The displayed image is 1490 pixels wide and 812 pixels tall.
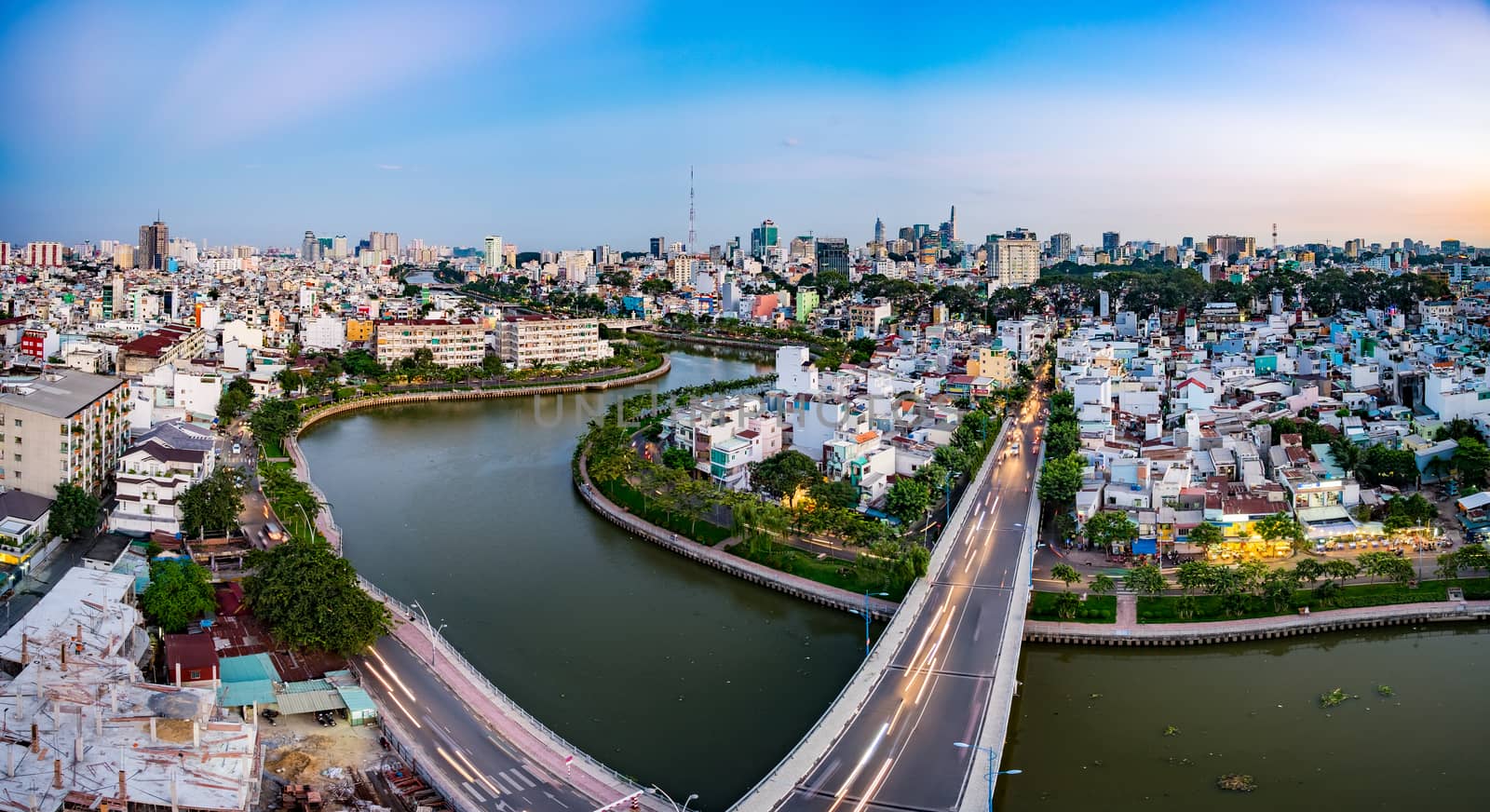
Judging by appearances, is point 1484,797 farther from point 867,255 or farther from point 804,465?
point 867,255

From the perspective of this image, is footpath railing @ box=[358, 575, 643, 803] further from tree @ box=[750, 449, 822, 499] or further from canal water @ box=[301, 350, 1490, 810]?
tree @ box=[750, 449, 822, 499]

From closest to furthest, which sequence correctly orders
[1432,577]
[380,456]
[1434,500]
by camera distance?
[1432,577]
[1434,500]
[380,456]

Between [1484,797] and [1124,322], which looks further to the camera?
[1124,322]

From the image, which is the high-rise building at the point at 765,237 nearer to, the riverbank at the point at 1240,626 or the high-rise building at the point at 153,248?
the high-rise building at the point at 153,248

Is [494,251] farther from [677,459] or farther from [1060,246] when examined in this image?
[677,459]

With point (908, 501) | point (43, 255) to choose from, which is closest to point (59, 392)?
point (908, 501)

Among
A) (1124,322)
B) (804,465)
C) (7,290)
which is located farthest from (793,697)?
(7,290)
